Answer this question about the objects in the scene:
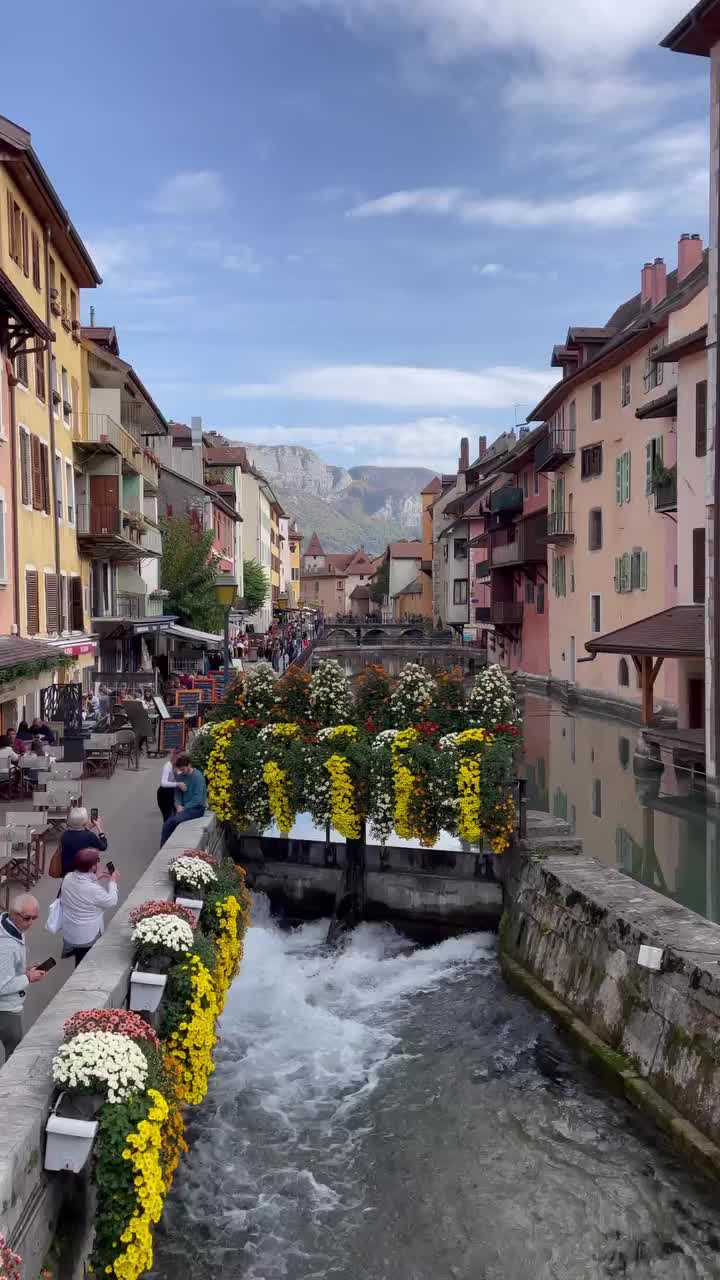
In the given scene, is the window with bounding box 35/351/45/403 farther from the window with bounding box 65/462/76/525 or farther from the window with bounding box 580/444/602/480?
the window with bounding box 580/444/602/480

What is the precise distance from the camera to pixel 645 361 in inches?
1318

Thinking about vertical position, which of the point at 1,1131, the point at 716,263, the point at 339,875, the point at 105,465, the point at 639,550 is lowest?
the point at 339,875

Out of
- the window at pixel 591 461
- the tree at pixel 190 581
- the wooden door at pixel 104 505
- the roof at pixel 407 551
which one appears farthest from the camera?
the roof at pixel 407 551

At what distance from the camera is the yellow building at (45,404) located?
2039cm

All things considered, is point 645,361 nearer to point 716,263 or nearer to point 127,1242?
point 716,263

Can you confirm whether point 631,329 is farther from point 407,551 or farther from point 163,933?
point 407,551

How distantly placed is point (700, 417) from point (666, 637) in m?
4.83

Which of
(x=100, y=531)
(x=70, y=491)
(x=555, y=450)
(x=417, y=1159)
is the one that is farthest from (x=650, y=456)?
(x=417, y=1159)

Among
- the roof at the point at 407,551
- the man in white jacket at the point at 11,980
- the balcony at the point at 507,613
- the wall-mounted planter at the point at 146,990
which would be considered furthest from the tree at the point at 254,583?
the man in white jacket at the point at 11,980

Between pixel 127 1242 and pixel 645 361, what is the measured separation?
106 ft

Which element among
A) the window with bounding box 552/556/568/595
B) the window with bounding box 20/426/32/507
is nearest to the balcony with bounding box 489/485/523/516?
the window with bounding box 552/556/568/595

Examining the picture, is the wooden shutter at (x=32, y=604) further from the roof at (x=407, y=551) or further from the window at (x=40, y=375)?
the roof at (x=407, y=551)

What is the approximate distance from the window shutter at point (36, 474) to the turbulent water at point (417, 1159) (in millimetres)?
13813

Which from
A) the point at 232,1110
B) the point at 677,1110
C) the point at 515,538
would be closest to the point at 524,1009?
the point at 677,1110
